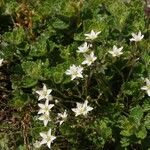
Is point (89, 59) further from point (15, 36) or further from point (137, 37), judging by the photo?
point (15, 36)

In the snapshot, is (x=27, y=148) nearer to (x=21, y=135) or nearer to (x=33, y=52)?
(x=21, y=135)

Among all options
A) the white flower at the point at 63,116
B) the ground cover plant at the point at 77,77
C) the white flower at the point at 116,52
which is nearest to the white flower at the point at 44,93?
the ground cover plant at the point at 77,77

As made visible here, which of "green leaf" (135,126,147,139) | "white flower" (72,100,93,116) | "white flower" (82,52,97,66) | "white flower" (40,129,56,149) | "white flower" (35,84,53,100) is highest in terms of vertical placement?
"white flower" (82,52,97,66)

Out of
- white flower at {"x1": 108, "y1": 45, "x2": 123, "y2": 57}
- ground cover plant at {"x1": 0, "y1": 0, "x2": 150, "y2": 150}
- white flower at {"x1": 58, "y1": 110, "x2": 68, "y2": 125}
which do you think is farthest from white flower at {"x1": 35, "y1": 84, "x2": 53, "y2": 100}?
white flower at {"x1": 108, "y1": 45, "x2": 123, "y2": 57}

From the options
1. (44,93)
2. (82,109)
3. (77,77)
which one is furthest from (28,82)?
(82,109)

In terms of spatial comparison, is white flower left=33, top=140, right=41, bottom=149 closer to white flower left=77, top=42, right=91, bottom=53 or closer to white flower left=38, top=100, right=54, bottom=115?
white flower left=38, top=100, right=54, bottom=115

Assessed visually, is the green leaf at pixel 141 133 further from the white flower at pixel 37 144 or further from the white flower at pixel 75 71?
the white flower at pixel 37 144

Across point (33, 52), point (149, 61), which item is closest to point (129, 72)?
point (149, 61)

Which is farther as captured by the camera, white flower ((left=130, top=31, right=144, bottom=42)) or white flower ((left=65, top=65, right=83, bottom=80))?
white flower ((left=130, top=31, right=144, bottom=42))
